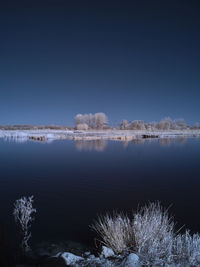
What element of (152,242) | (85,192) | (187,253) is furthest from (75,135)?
(187,253)

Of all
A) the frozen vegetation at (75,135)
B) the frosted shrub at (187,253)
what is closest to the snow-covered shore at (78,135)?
the frozen vegetation at (75,135)

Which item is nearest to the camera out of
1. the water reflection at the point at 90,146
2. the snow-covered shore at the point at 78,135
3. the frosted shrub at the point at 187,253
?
the frosted shrub at the point at 187,253

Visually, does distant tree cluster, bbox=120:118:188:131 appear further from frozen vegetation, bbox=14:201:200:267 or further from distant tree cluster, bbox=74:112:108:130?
frozen vegetation, bbox=14:201:200:267

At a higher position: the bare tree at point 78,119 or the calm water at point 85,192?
the bare tree at point 78,119

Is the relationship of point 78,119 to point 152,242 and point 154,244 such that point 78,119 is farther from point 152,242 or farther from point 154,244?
point 154,244

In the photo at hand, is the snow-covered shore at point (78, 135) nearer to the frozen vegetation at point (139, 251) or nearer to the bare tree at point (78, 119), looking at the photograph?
the frozen vegetation at point (139, 251)

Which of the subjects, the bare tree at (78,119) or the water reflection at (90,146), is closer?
the water reflection at (90,146)

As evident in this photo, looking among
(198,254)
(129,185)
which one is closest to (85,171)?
(129,185)

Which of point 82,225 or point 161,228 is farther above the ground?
point 161,228

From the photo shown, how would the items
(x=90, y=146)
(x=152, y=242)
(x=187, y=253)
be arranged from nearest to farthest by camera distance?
(x=187, y=253), (x=152, y=242), (x=90, y=146)

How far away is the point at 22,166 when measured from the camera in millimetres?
12367

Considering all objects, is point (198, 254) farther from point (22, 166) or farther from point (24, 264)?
point (22, 166)

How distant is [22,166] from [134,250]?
10491mm

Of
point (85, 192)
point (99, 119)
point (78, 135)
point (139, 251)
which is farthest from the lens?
point (99, 119)
